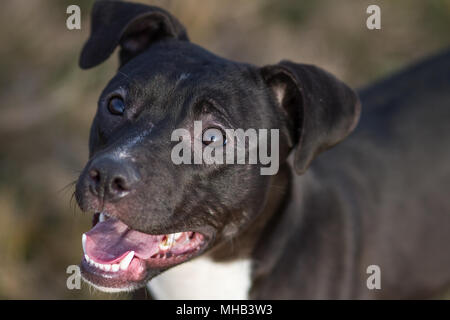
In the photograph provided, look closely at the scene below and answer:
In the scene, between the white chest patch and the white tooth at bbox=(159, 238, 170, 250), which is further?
the white chest patch

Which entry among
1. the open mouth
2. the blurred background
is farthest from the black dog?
the blurred background

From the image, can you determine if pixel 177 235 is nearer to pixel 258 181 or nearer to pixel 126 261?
pixel 126 261

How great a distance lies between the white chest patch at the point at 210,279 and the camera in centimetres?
332

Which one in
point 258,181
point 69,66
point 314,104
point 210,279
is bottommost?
point 210,279

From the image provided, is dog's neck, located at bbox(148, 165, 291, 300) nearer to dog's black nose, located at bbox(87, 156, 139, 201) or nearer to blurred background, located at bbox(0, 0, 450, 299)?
blurred background, located at bbox(0, 0, 450, 299)

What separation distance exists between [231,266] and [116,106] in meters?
0.97

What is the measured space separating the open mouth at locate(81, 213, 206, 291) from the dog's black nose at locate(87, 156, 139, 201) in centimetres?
28

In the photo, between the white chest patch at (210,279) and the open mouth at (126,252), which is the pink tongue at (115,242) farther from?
the white chest patch at (210,279)

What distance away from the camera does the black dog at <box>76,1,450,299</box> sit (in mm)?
2785

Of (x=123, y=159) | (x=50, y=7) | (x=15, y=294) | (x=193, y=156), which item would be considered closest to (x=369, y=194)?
(x=193, y=156)

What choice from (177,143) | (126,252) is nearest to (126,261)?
(126,252)

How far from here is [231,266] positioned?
3318 millimetres

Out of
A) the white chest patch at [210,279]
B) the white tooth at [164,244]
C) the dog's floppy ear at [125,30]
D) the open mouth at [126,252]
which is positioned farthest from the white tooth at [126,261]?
the dog's floppy ear at [125,30]

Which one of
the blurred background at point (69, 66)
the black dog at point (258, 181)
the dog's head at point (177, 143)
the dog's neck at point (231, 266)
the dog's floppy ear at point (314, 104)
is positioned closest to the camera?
the dog's head at point (177, 143)
